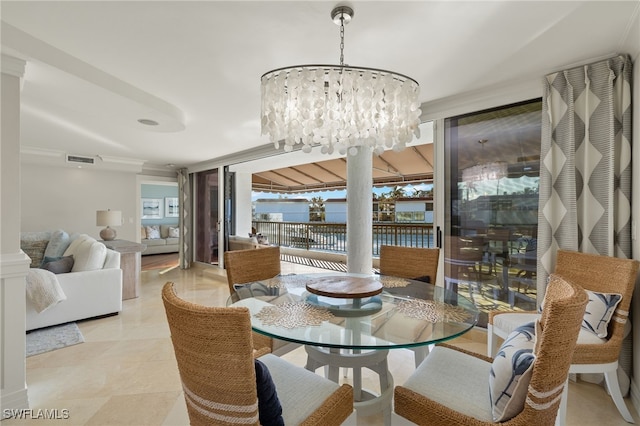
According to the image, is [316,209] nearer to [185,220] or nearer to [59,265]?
[185,220]

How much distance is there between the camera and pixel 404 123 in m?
1.83

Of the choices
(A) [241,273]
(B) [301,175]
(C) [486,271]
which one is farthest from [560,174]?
(B) [301,175]

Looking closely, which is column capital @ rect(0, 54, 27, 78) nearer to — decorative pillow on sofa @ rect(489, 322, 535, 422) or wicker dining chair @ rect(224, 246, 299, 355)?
wicker dining chair @ rect(224, 246, 299, 355)

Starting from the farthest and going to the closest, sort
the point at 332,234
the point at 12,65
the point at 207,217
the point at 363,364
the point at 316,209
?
1. the point at 316,209
2. the point at 332,234
3. the point at 207,217
4. the point at 12,65
5. the point at 363,364

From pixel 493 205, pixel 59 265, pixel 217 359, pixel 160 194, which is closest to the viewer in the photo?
pixel 217 359

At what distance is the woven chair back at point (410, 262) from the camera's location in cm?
250

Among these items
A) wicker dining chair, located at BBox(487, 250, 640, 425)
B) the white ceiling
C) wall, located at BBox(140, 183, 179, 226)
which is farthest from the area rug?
wall, located at BBox(140, 183, 179, 226)

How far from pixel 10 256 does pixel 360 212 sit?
2.81 m

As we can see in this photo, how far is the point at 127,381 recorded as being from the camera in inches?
87.7

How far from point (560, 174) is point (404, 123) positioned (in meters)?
1.40

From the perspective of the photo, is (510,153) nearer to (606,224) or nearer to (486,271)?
(606,224)

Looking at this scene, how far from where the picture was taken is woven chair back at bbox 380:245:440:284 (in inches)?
98.3

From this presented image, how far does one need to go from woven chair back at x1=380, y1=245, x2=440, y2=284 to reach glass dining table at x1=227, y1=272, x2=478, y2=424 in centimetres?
41

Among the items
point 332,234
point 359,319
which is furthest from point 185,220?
point 359,319
